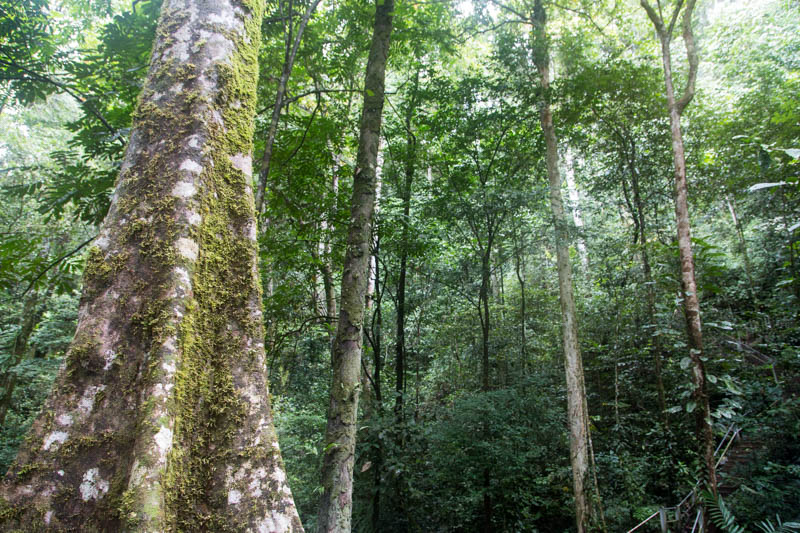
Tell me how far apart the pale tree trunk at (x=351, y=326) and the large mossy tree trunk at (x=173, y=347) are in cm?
135

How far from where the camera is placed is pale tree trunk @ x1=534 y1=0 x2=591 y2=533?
5598 millimetres

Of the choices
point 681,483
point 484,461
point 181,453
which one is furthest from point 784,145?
point 181,453

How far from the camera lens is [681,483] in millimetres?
6234

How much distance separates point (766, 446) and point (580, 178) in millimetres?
5500

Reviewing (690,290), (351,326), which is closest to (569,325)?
(690,290)

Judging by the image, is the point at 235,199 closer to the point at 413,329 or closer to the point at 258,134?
the point at 258,134

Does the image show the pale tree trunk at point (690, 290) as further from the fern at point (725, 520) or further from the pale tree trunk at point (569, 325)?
the pale tree trunk at point (569, 325)

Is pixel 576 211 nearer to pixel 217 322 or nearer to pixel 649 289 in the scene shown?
pixel 649 289

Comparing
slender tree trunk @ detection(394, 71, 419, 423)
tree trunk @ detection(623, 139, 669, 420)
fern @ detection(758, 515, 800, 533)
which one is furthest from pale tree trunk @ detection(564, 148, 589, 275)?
fern @ detection(758, 515, 800, 533)

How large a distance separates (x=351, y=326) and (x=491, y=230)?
16.0 ft

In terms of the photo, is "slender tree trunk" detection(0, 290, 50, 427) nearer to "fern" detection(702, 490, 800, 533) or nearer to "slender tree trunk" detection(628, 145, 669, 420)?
"fern" detection(702, 490, 800, 533)

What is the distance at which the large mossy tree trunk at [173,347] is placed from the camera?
1.16 metres

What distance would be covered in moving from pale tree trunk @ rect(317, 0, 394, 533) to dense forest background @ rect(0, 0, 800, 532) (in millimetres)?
770

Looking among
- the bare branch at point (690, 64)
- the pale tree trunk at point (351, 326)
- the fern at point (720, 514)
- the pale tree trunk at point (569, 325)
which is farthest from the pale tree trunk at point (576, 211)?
the pale tree trunk at point (351, 326)
